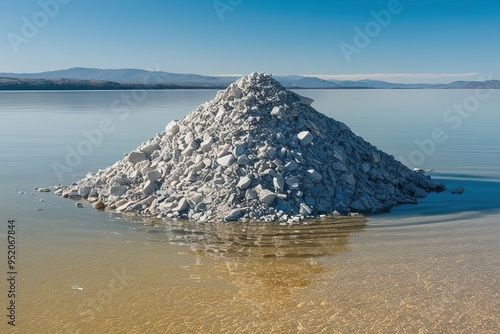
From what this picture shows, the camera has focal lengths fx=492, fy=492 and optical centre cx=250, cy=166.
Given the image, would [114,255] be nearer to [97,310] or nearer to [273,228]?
[97,310]

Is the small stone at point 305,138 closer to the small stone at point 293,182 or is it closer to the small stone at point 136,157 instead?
the small stone at point 293,182

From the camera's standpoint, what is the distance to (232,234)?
12.0 meters

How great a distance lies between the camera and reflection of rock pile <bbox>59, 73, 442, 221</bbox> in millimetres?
13516

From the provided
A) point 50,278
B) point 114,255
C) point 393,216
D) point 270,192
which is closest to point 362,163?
point 393,216

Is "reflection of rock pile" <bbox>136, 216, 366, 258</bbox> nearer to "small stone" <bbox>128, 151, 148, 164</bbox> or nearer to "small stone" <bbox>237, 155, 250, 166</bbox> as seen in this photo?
"small stone" <bbox>237, 155, 250, 166</bbox>

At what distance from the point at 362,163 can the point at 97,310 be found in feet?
33.6

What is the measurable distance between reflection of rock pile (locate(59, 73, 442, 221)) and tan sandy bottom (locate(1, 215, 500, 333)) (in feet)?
4.09

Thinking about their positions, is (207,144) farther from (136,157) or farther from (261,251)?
(261,251)

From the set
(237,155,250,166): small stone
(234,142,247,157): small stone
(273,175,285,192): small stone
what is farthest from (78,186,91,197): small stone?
(273,175,285,192): small stone

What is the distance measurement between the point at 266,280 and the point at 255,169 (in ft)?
17.0

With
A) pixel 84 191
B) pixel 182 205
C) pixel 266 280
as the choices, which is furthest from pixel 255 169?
pixel 84 191

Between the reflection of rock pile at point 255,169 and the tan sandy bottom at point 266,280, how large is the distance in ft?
4.09

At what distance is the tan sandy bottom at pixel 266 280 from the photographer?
766 centimetres

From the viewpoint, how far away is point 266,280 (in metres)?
9.20
